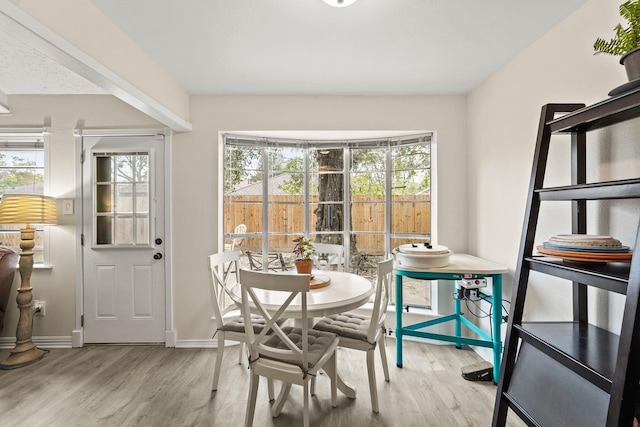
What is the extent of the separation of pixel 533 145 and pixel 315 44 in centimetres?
161

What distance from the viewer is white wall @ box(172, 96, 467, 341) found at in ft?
9.73

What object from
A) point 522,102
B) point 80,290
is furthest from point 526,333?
point 80,290

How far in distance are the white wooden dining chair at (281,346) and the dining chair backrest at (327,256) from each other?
110 centimetres

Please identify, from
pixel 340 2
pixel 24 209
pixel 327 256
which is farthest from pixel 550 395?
pixel 24 209

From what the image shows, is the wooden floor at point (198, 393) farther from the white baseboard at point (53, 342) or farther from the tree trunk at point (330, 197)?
the tree trunk at point (330, 197)

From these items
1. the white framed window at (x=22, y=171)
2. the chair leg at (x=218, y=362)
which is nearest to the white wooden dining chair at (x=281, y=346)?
the chair leg at (x=218, y=362)

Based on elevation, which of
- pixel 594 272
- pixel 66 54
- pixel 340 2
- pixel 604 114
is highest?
pixel 340 2

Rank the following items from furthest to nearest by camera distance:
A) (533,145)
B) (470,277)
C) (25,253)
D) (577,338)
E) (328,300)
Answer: (25,253) → (470,277) → (533,145) → (328,300) → (577,338)

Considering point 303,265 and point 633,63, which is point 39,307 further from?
point 633,63

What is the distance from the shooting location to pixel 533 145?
2121mm

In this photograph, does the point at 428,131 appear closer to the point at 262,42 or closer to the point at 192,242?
the point at 262,42

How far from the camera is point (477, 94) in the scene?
2.80 metres

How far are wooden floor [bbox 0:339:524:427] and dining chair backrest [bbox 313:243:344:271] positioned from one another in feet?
2.71

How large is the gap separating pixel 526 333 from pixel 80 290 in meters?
3.52
